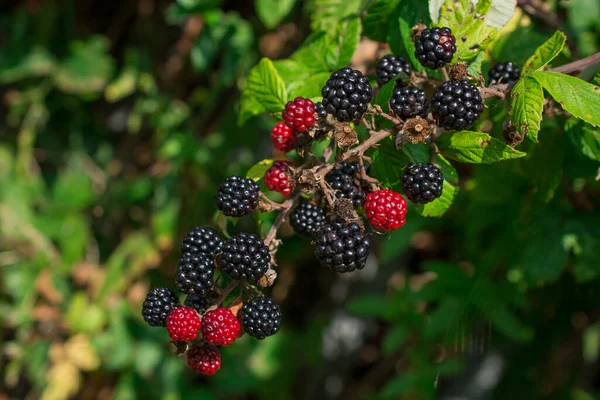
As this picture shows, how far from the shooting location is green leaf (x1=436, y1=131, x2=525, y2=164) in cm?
132

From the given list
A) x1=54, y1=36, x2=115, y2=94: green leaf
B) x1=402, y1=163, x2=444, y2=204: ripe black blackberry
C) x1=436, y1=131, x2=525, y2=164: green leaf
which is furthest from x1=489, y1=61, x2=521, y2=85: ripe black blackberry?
x1=54, y1=36, x2=115, y2=94: green leaf

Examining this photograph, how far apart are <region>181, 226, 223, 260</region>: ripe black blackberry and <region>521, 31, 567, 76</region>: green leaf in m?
0.82

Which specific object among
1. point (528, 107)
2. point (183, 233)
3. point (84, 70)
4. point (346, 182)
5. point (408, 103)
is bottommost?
point (183, 233)

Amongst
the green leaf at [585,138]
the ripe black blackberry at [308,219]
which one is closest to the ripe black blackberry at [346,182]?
the ripe black blackberry at [308,219]

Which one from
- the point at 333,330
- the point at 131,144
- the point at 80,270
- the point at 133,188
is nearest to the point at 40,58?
the point at 131,144

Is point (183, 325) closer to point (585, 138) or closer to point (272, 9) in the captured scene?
point (585, 138)

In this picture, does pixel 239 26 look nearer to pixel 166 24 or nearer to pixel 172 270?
pixel 166 24

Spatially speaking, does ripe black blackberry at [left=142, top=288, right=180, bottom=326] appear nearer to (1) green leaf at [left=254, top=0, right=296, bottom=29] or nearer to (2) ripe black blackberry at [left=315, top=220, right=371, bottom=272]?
(2) ripe black blackberry at [left=315, top=220, right=371, bottom=272]

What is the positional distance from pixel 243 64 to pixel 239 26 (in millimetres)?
176

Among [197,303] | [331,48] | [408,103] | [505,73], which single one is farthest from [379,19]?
[197,303]

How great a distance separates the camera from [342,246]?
130 centimetres

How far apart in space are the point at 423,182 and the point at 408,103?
180 mm

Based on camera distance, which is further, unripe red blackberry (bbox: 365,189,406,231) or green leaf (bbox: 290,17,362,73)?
green leaf (bbox: 290,17,362,73)

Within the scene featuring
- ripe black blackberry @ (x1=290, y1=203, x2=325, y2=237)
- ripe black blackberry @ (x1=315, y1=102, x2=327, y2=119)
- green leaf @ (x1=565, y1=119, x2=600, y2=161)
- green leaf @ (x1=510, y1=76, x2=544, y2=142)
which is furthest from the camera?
green leaf @ (x1=565, y1=119, x2=600, y2=161)
